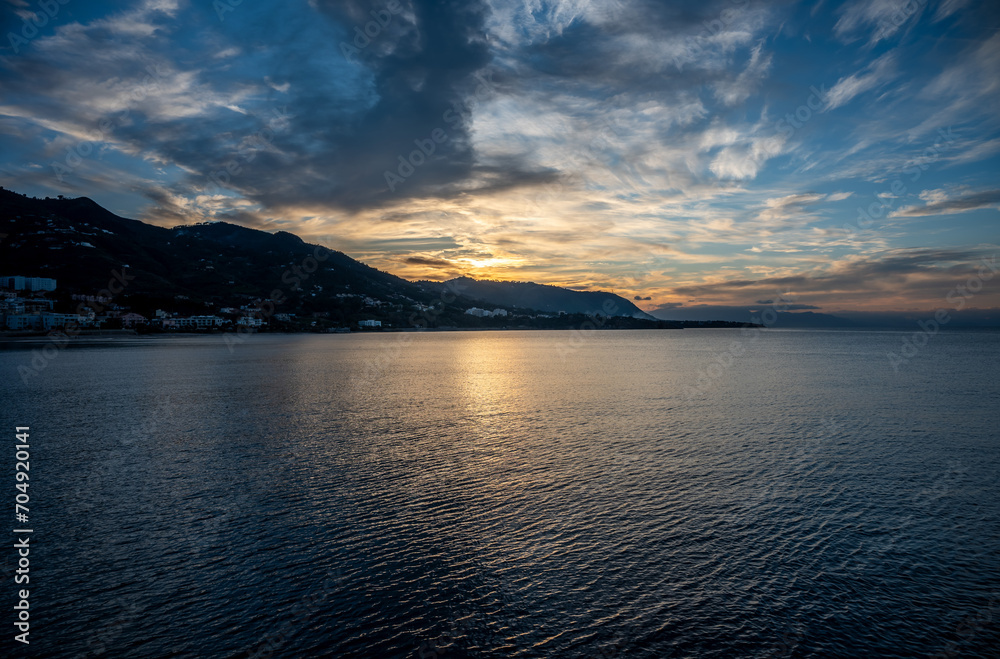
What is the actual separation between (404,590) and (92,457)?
2527 centimetres

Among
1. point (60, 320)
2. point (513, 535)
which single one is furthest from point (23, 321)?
point (513, 535)

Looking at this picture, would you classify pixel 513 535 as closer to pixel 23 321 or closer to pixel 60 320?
pixel 23 321

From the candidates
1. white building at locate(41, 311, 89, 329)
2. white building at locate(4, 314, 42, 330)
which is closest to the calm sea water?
white building at locate(4, 314, 42, 330)

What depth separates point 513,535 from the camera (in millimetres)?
18141

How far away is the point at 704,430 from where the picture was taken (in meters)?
35.7

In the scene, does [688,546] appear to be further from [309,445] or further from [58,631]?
[309,445]

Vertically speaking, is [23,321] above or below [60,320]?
below

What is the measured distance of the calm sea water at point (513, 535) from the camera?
12.4 metres

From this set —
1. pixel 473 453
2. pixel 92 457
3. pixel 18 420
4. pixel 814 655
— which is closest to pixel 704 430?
pixel 473 453

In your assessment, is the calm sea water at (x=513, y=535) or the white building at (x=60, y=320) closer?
the calm sea water at (x=513, y=535)

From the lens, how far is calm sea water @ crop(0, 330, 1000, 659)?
490 inches

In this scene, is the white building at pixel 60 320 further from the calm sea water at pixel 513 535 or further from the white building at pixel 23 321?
the calm sea water at pixel 513 535

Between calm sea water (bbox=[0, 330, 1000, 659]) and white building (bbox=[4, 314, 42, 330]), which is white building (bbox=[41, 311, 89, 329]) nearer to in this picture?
white building (bbox=[4, 314, 42, 330])

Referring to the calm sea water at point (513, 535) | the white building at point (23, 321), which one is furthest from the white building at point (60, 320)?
the calm sea water at point (513, 535)
